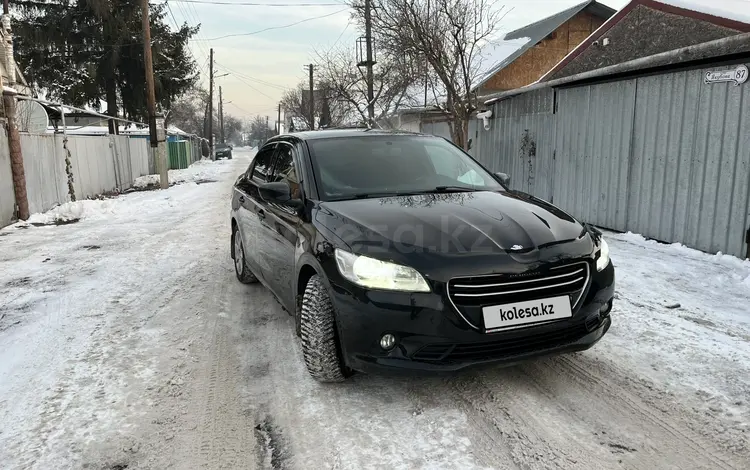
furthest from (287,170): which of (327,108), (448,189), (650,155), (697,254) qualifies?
(327,108)

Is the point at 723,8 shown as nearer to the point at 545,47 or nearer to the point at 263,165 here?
the point at 263,165

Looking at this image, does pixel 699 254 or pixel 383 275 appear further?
pixel 699 254

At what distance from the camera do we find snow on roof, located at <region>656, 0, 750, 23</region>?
10.1 metres

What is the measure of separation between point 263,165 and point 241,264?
1.15 metres

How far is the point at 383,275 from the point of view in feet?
9.22

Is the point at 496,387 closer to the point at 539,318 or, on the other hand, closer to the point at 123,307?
the point at 539,318

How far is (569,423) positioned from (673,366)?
3.77 feet

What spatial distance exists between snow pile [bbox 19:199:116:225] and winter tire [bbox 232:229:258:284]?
6.73m

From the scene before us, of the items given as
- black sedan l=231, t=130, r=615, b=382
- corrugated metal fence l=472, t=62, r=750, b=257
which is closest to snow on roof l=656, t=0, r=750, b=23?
corrugated metal fence l=472, t=62, r=750, b=257

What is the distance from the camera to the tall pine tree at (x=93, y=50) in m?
23.2

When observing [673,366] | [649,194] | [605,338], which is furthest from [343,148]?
[649,194]

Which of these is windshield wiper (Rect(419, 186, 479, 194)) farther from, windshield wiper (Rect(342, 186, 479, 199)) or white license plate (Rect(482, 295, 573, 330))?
white license plate (Rect(482, 295, 573, 330))

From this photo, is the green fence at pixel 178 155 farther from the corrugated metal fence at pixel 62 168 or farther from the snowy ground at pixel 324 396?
the snowy ground at pixel 324 396

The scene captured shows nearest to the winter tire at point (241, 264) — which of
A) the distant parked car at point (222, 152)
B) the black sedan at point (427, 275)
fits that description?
the black sedan at point (427, 275)
